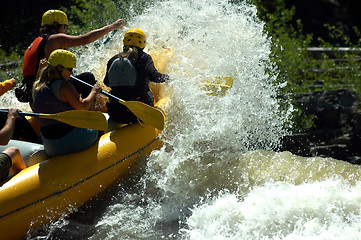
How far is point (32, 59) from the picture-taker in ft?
14.1

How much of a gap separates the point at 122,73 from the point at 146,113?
0.43 m

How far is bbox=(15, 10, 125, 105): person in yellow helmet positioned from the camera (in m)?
4.15

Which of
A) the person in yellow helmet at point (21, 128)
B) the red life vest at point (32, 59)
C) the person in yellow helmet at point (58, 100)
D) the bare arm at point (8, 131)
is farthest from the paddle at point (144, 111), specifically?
the bare arm at point (8, 131)

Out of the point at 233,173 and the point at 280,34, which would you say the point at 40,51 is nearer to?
the point at 233,173

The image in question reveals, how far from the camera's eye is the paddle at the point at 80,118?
3496 mm

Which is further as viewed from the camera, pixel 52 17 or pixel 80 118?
pixel 52 17

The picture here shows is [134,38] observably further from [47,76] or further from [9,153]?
[9,153]

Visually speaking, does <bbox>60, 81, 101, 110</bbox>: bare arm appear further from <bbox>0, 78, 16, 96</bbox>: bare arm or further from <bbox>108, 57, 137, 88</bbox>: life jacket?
<bbox>0, 78, 16, 96</bbox>: bare arm

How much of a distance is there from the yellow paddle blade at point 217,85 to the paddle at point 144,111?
0.79 m

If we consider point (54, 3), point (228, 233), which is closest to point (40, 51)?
point (228, 233)

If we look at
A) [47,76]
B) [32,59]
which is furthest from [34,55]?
[47,76]

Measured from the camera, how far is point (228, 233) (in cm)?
330

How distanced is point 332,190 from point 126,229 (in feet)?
5.35

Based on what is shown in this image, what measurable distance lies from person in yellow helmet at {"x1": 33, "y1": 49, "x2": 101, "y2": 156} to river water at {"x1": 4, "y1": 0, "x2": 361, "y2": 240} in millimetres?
582
